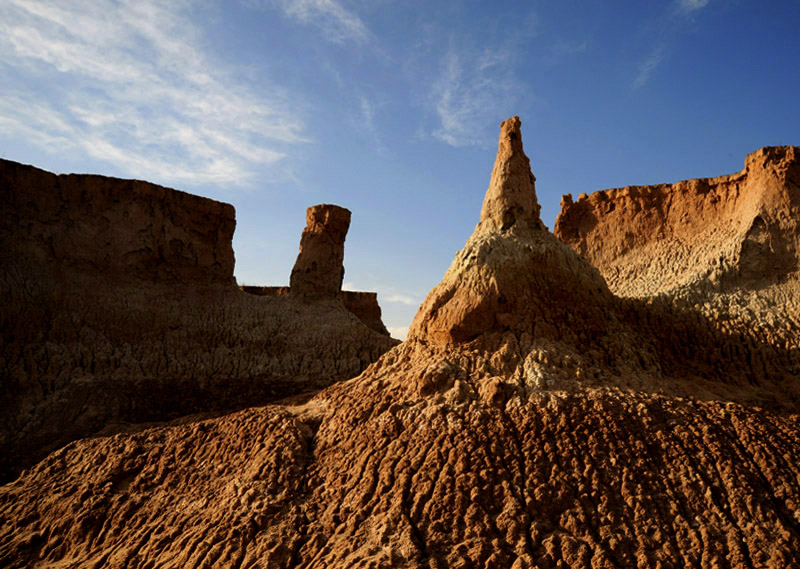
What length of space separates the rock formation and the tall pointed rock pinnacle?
42 millimetres

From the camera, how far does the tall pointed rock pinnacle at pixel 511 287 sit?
1112cm

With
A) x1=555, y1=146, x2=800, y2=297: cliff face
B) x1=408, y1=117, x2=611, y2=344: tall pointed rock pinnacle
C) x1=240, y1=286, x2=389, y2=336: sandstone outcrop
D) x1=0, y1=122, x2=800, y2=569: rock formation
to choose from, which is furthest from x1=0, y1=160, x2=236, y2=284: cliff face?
x1=555, y1=146, x2=800, y2=297: cliff face

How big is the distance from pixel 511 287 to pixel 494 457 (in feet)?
12.3

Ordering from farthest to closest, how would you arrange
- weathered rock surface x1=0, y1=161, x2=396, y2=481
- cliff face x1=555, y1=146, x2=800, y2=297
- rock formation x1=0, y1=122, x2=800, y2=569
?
weathered rock surface x1=0, y1=161, x2=396, y2=481
cliff face x1=555, y1=146, x2=800, y2=297
rock formation x1=0, y1=122, x2=800, y2=569

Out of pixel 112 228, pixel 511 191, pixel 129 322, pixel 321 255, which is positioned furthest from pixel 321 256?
pixel 511 191

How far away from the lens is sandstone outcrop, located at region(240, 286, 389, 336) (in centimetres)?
3291

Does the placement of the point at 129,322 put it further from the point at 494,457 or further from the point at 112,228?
the point at 494,457

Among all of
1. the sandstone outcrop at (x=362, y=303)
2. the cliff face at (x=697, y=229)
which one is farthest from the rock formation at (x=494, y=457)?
the sandstone outcrop at (x=362, y=303)

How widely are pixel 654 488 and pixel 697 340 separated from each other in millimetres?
5246

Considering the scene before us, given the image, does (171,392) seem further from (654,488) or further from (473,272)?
(654,488)

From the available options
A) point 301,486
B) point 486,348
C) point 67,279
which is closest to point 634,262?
point 486,348

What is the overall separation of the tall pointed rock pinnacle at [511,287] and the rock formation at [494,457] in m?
0.04

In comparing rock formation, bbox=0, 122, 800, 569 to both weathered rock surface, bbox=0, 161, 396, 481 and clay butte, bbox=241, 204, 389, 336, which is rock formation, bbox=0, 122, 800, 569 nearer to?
weathered rock surface, bbox=0, 161, 396, 481

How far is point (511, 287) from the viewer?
11344 mm
